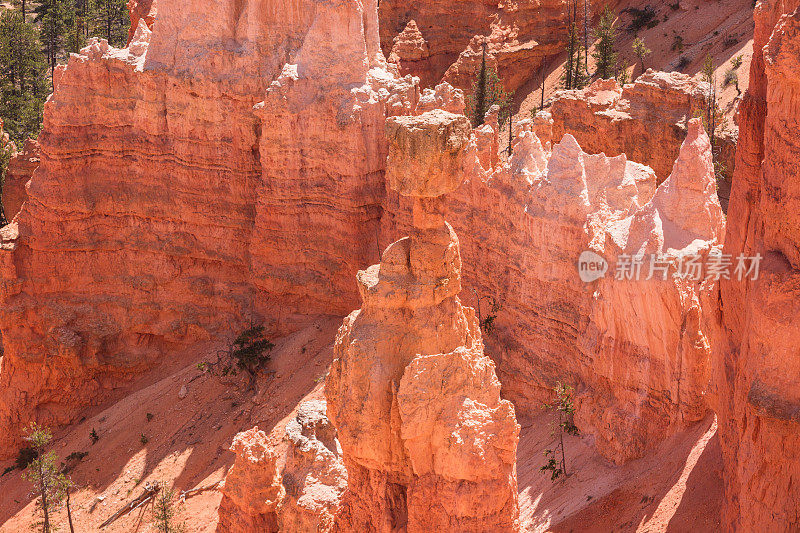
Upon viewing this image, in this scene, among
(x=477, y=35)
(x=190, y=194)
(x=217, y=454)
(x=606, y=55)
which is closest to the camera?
(x=217, y=454)

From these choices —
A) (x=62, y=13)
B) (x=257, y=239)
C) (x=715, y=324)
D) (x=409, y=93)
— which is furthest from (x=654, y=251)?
(x=62, y=13)

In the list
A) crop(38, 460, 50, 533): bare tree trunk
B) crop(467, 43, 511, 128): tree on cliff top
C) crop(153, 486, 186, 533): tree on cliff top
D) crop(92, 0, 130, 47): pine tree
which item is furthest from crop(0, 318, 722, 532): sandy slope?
crop(92, 0, 130, 47): pine tree

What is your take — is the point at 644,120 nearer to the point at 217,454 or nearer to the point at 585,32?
the point at 585,32

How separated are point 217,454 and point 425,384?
44.1 feet

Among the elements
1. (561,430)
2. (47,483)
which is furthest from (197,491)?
(561,430)

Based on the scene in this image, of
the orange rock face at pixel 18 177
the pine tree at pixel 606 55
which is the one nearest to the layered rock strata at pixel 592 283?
the orange rock face at pixel 18 177

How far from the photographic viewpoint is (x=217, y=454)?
2473 cm

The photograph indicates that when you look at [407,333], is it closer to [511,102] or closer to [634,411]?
[634,411]

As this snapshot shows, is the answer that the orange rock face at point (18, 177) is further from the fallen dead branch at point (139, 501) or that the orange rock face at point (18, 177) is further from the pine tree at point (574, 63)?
the pine tree at point (574, 63)

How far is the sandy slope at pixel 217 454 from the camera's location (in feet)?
51.9

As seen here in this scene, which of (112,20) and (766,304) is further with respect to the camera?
(112,20)

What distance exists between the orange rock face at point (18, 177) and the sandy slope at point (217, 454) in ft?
48.7

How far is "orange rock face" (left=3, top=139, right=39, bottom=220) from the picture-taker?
41.0 m

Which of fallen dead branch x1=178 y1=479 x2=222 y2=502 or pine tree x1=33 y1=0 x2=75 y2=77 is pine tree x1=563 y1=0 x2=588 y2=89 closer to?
pine tree x1=33 y1=0 x2=75 y2=77
